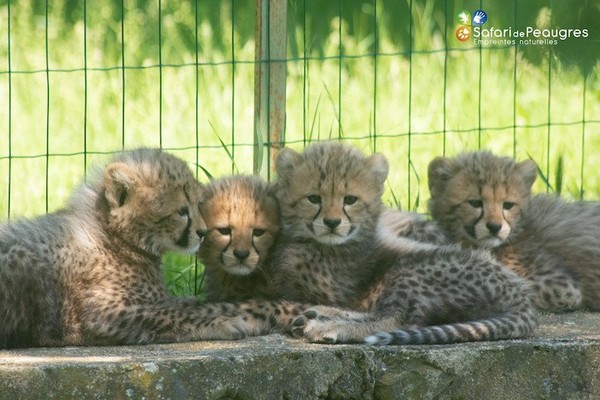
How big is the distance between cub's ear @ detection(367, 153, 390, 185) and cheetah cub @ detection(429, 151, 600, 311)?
2.48 ft

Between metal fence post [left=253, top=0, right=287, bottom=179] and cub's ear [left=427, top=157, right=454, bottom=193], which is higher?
metal fence post [left=253, top=0, right=287, bottom=179]

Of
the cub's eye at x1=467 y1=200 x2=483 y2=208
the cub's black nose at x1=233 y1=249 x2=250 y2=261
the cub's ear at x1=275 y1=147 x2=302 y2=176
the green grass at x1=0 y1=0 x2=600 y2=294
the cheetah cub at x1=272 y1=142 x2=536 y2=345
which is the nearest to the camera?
the cheetah cub at x1=272 y1=142 x2=536 y2=345

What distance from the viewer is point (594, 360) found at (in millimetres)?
5934

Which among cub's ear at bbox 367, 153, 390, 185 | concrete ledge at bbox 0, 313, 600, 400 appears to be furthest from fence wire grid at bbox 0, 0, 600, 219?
concrete ledge at bbox 0, 313, 600, 400

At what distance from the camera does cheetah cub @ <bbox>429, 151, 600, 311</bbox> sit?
7176 millimetres

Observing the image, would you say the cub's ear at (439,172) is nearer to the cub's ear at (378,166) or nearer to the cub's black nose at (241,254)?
the cub's ear at (378,166)

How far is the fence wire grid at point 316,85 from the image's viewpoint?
934cm

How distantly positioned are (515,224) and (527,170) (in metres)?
0.29

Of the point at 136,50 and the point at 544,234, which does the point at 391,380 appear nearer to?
the point at 544,234

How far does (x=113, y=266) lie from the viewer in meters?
6.20

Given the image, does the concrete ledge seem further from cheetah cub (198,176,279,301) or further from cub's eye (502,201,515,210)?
cub's eye (502,201,515,210)

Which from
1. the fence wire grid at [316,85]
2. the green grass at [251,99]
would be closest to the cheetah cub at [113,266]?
the green grass at [251,99]

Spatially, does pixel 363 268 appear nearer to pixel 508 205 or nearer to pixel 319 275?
pixel 319 275

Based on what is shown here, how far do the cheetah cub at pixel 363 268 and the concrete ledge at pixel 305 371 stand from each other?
21 cm
